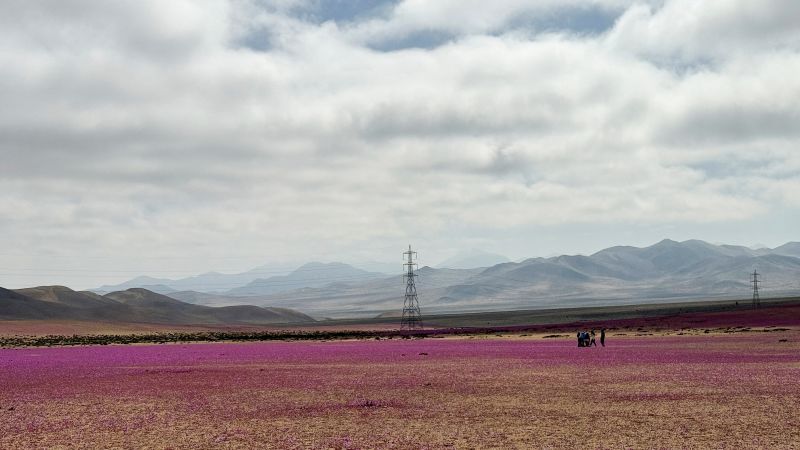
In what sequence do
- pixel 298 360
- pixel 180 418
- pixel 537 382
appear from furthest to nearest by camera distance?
pixel 298 360, pixel 537 382, pixel 180 418

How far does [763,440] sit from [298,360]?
117 ft

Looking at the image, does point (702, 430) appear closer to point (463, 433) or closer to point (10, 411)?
point (463, 433)

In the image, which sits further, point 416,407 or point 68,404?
point 68,404

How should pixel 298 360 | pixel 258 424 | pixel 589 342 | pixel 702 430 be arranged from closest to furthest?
1. pixel 702 430
2. pixel 258 424
3. pixel 298 360
4. pixel 589 342

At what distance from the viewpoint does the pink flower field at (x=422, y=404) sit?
1853 cm

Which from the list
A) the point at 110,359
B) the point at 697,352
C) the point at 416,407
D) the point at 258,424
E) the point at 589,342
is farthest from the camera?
the point at 589,342

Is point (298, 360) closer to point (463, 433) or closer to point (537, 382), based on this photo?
point (537, 382)

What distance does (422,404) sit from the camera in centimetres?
2462

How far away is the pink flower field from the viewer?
1853cm

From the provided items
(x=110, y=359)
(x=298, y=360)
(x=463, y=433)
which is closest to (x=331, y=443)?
(x=463, y=433)

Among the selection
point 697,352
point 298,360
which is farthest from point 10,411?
point 697,352

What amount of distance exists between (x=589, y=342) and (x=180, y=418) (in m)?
41.2

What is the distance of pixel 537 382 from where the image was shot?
99.6ft

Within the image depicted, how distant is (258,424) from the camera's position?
2112 centimetres
